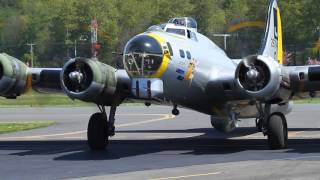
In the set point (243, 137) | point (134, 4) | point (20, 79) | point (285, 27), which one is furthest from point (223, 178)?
point (134, 4)

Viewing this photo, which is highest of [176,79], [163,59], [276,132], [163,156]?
[163,59]

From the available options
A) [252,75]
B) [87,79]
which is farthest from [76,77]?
[252,75]

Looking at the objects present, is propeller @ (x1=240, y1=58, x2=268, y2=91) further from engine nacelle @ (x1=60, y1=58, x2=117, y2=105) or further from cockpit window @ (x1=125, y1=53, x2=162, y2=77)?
engine nacelle @ (x1=60, y1=58, x2=117, y2=105)

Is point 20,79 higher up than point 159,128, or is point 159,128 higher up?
point 20,79

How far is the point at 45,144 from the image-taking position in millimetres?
24125

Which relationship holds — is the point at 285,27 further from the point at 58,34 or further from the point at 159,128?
the point at 159,128

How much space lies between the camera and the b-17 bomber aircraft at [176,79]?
18.8 metres

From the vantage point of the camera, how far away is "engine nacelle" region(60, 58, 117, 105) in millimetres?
19766

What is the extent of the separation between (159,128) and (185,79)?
12.8 metres

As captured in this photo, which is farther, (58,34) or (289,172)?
(58,34)

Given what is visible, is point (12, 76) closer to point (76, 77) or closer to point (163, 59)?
point (76, 77)

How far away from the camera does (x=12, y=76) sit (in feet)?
Answer: 70.7

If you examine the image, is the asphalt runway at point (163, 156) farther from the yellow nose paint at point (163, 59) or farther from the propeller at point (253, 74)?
the yellow nose paint at point (163, 59)

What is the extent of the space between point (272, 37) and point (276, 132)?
560 centimetres
